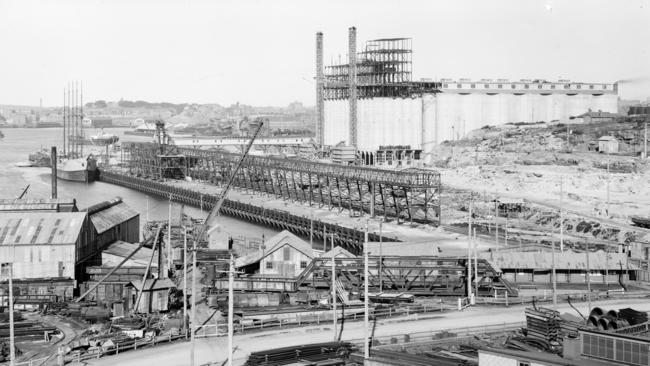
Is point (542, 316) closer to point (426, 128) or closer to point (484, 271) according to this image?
point (484, 271)

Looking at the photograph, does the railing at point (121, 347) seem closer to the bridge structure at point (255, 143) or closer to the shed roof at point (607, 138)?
the shed roof at point (607, 138)

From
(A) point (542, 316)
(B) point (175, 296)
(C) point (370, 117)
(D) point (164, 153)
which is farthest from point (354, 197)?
(A) point (542, 316)

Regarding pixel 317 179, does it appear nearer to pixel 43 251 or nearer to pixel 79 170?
pixel 79 170

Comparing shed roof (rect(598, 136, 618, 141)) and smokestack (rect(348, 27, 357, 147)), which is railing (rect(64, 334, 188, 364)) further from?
smokestack (rect(348, 27, 357, 147))

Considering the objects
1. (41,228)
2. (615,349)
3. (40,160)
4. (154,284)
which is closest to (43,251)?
(41,228)

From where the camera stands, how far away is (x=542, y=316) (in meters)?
25.4

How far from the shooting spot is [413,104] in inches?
4220

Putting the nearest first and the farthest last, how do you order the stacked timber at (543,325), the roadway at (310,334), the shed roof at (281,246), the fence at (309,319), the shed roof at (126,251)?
1. the roadway at (310,334)
2. the stacked timber at (543,325)
3. the fence at (309,319)
4. the shed roof at (281,246)
5. the shed roof at (126,251)

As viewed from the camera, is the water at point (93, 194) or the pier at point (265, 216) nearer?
the pier at point (265, 216)

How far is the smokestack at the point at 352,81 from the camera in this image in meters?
105

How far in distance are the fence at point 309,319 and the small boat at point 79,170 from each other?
304 feet

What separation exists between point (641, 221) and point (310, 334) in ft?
111

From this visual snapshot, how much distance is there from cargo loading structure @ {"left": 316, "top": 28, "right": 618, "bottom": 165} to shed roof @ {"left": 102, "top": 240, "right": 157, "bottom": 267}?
6278cm

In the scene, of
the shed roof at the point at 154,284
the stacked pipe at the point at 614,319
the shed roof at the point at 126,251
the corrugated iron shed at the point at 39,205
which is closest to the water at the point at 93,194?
the shed roof at the point at 126,251
